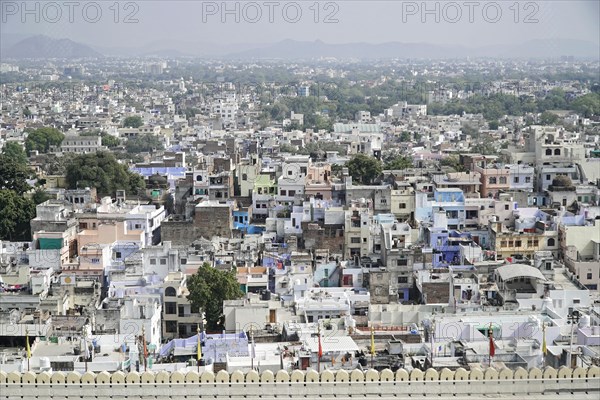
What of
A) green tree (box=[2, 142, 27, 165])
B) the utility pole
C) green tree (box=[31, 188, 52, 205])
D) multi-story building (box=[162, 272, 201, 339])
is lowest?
multi-story building (box=[162, 272, 201, 339])

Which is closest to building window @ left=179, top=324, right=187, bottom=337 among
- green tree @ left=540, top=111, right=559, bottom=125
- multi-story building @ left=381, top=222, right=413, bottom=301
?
multi-story building @ left=381, top=222, right=413, bottom=301

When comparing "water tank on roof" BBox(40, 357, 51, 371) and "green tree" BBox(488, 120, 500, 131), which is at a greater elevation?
"green tree" BBox(488, 120, 500, 131)

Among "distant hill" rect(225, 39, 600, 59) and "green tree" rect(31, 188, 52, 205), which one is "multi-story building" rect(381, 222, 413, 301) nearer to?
"green tree" rect(31, 188, 52, 205)

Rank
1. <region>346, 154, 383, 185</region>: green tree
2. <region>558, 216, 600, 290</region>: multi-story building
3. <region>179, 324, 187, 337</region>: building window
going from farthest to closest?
<region>346, 154, 383, 185</region>: green tree → <region>558, 216, 600, 290</region>: multi-story building → <region>179, 324, 187, 337</region>: building window

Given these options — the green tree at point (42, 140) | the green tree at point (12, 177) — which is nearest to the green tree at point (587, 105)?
the green tree at point (42, 140)

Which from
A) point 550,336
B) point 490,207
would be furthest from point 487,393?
point 490,207

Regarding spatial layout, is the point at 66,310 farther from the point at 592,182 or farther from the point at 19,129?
the point at 19,129
